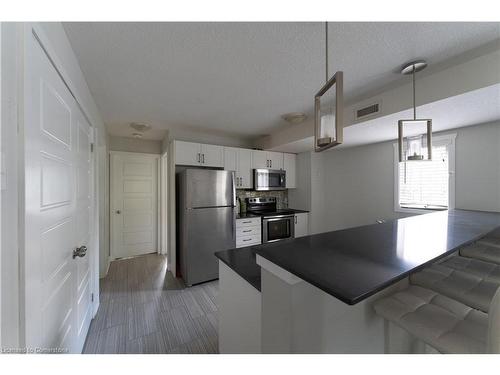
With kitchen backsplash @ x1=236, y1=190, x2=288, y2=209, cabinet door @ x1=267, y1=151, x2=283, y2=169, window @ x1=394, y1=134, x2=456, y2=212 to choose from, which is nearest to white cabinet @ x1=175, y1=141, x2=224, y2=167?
kitchen backsplash @ x1=236, y1=190, x2=288, y2=209

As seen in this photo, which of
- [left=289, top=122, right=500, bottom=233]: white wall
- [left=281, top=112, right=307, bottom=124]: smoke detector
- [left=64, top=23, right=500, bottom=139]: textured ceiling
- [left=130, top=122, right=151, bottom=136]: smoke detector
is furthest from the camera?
[left=130, top=122, right=151, bottom=136]: smoke detector

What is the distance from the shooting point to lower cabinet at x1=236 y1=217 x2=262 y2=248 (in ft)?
10.6

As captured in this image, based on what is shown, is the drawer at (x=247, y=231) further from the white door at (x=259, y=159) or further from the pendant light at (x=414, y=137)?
the pendant light at (x=414, y=137)

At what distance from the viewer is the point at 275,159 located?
3.95 metres

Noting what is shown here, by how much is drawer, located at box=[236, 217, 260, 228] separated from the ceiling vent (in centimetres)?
212

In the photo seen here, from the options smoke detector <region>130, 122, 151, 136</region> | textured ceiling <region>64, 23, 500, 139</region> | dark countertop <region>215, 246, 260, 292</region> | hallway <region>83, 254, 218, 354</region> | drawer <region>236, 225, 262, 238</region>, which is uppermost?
textured ceiling <region>64, 23, 500, 139</region>

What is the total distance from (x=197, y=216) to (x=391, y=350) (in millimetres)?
2373

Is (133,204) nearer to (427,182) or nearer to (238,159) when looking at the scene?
(238,159)

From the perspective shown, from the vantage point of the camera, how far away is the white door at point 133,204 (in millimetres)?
3709

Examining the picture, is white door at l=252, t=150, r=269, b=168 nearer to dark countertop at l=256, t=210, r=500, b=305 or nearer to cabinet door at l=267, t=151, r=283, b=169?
cabinet door at l=267, t=151, r=283, b=169

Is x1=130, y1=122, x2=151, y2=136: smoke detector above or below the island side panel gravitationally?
above

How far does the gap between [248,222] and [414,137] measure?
2437mm

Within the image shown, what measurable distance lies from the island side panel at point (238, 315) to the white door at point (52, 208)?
0.93 meters
